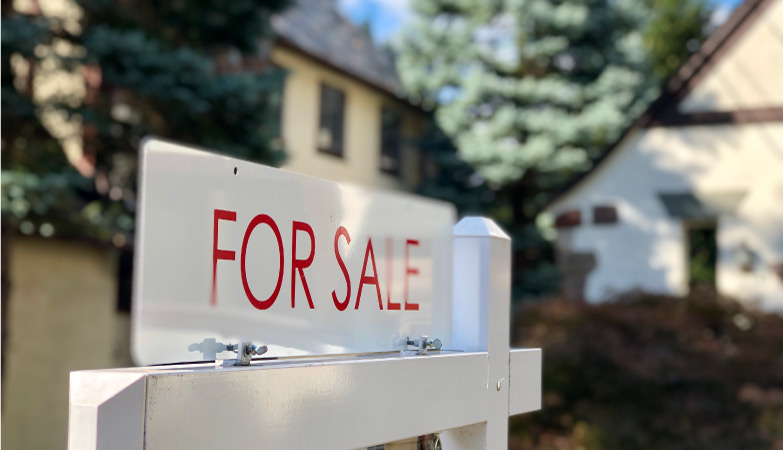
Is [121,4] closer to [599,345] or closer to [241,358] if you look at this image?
[599,345]

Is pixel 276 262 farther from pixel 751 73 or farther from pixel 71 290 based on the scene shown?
pixel 751 73

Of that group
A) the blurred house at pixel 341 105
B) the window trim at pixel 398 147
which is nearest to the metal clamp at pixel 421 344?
the blurred house at pixel 341 105

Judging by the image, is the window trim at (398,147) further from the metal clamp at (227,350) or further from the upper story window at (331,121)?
the metal clamp at (227,350)

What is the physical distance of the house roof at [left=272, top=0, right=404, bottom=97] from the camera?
14195mm

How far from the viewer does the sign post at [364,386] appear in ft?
3.89

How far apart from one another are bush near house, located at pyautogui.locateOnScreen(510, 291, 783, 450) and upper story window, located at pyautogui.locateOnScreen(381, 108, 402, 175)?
6.98 m

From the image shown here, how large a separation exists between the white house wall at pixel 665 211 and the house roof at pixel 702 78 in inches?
4.3

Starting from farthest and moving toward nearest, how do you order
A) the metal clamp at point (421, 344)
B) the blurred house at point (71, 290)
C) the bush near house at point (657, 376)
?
the bush near house at point (657, 376) → the blurred house at point (71, 290) → the metal clamp at point (421, 344)

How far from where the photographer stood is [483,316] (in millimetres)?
2064

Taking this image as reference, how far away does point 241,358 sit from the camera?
138 cm

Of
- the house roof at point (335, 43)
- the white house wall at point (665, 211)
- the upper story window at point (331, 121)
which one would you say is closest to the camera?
the white house wall at point (665, 211)

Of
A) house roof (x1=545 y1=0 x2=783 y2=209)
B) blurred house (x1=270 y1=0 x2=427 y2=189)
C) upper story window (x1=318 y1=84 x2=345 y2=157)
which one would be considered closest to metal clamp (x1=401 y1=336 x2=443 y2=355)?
house roof (x1=545 y1=0 x2=783 y2=209)

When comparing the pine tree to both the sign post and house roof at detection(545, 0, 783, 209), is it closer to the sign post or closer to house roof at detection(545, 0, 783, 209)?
house roof at detection(545, 0, 783, 209)

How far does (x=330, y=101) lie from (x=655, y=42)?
42.0 feet
